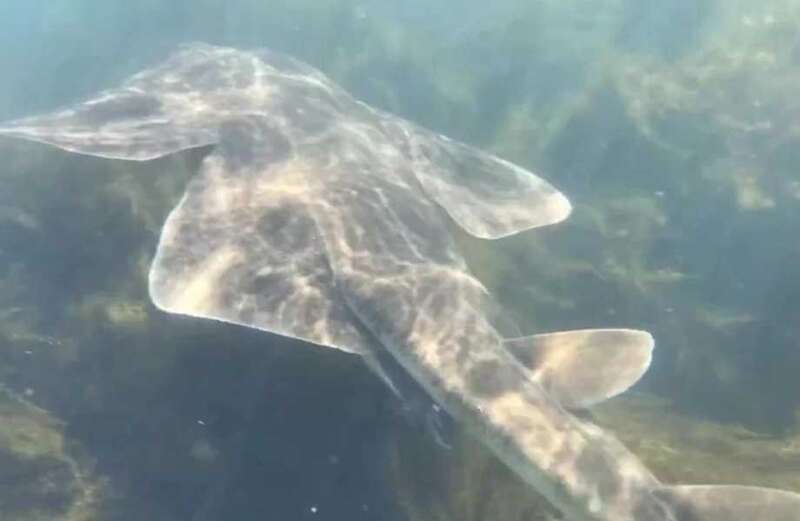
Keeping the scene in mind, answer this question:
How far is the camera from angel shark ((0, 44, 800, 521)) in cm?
419

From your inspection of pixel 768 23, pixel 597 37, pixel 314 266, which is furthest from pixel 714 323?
pixel 597 37

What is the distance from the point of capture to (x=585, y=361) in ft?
15.5

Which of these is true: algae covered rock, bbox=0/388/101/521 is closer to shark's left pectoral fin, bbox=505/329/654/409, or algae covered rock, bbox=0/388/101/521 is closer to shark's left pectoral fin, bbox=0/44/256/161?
shark's left pectoral fin, bbox=0/44/256/161

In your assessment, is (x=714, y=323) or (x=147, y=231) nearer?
(x=147, y=231)

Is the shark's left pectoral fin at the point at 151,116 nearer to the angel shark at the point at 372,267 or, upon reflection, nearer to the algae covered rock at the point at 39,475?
the angel shark at the point at 372,267

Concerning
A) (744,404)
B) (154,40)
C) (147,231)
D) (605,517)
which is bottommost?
(154,40)

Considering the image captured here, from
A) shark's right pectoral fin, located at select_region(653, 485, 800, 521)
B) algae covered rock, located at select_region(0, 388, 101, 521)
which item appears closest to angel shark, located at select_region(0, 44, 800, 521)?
shark's right pectoral fin, located at select_region(653, 485, 800, 521)

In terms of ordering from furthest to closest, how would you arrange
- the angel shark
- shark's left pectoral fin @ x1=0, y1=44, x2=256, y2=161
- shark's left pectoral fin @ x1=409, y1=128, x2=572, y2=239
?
1. shark's left pectoral fin @ x1=409, y1=128, x2=572, y2=239
2. shark's left pectoral fin @ x1=0, y1=44, x2=256, y2=161
3. the angel shark

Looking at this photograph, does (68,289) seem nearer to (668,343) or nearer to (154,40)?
(668,343)

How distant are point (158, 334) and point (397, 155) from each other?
2520mm

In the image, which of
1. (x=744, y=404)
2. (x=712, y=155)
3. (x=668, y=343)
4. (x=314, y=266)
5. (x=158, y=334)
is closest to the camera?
(x=314, y=266)

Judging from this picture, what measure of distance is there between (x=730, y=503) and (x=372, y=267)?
253cm

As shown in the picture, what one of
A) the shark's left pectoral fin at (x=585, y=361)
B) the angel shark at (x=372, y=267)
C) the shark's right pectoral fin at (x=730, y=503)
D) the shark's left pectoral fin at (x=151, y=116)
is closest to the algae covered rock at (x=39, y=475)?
the angel shark at (x=372, y=267)

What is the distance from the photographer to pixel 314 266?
521cm
